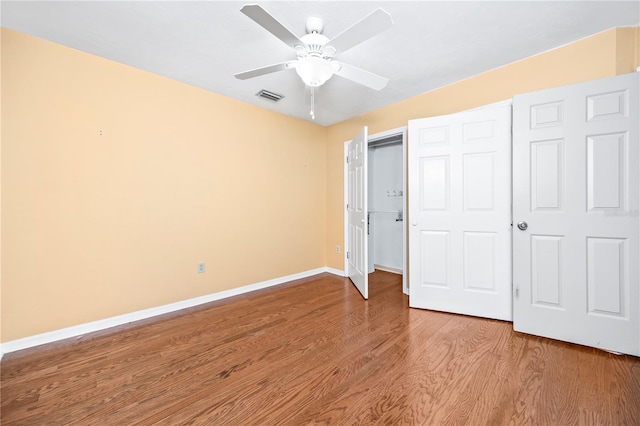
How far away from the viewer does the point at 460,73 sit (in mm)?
2664

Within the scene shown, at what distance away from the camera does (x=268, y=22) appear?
1.44m

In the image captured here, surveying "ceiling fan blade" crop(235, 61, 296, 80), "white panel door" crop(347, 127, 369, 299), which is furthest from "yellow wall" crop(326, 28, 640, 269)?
"ceiling fan blade" crop(235, 61, 296, 80)

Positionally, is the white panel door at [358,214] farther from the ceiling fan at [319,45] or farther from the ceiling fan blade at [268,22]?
the ceiling fan blade at [268,22]

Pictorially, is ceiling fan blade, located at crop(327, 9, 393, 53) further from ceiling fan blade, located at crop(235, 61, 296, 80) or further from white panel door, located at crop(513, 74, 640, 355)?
white panel door, located at crop(513, 74, 640, 355)

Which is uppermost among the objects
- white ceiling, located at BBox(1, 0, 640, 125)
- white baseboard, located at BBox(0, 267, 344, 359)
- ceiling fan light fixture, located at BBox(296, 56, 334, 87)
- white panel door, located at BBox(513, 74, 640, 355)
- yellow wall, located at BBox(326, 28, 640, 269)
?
white ceiling, located at BBox(1, 0, 640, 125)

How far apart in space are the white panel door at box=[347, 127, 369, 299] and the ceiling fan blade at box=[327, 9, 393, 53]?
4.65 ft

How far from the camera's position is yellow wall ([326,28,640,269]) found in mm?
2020

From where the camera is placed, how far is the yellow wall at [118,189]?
79.7 inches

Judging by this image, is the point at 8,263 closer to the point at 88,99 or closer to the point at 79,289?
the point at 79,289

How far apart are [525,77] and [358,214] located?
2.19 m

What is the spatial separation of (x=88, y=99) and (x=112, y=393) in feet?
7.91

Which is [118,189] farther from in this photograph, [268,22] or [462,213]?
[462,213]

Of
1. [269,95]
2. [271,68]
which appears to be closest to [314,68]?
[271,68]

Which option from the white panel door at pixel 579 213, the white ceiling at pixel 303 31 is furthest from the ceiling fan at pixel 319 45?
the white panel door at pixel 579 213
